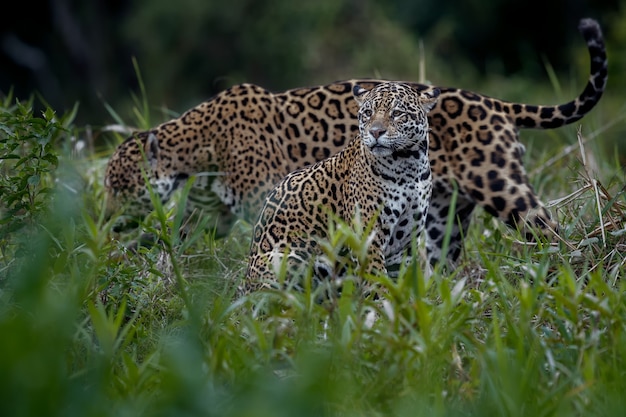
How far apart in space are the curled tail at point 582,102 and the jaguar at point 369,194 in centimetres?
120

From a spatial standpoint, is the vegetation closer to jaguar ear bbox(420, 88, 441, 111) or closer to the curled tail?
the curled tail

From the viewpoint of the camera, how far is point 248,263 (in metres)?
6.96

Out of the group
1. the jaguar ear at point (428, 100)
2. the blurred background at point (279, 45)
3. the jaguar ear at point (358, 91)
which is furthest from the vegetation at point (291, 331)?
the blurred background at point (279, 45)

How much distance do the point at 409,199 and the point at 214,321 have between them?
1880 millimetres

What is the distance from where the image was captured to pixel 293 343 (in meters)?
5.10

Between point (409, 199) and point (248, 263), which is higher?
point (409, 199)

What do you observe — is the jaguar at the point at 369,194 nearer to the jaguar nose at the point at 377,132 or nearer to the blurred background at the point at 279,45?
the jaguar nose at the point at 377,132

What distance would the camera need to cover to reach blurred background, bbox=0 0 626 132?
77.4 ft

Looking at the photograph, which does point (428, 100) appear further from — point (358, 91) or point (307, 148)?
point (307, 148)

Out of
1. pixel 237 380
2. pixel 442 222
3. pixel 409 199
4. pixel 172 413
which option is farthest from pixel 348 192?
pixel 172 413

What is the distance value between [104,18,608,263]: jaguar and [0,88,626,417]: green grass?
1.30 m

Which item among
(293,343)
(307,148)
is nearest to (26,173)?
(293,343)

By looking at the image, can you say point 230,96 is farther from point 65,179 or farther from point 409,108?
point 409,108

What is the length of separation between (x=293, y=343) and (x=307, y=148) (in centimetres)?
348
